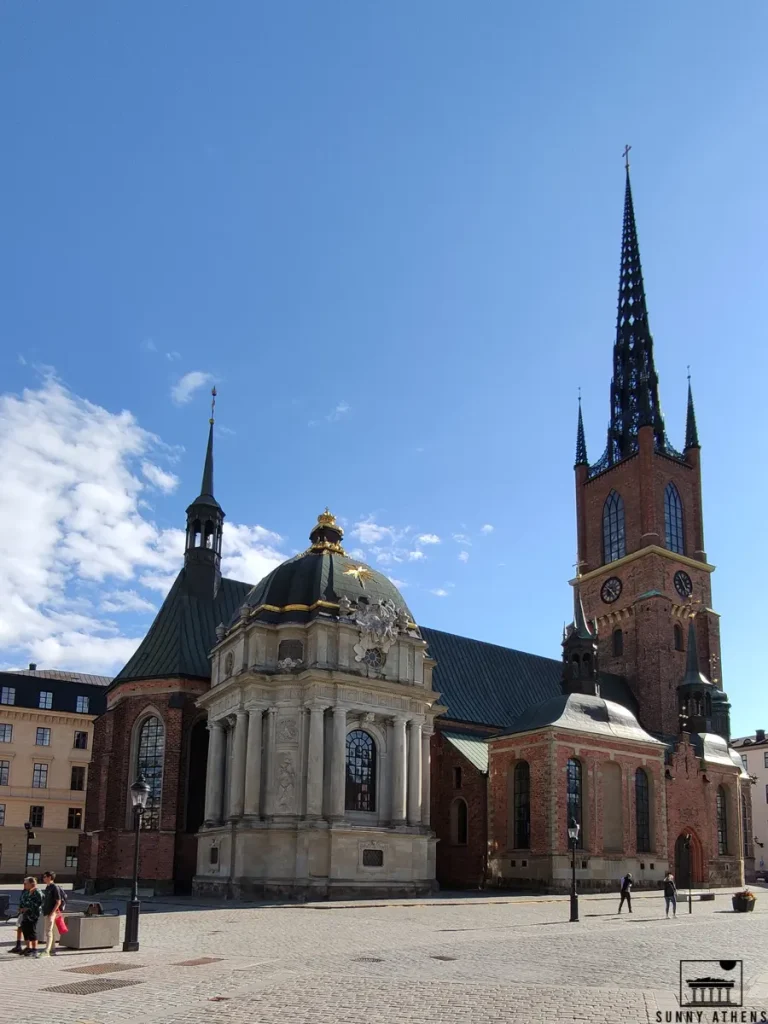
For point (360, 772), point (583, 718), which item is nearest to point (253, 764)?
point (360, 772)

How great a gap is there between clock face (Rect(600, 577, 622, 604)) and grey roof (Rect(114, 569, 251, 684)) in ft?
96.1

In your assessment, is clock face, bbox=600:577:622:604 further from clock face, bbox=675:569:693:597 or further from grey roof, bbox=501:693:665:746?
grey roof, bbox=501:693:665:746

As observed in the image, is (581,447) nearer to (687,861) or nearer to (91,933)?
(687,861)

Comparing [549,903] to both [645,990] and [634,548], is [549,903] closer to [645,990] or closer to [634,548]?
[645,990]

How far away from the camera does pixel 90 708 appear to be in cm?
7556

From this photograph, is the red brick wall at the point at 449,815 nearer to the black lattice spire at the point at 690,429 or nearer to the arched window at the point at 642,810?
the arched window at the point at 642,810

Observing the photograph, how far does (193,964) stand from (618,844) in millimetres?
37022

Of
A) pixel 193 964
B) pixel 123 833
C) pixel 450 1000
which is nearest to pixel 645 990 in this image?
pixel 450 1000

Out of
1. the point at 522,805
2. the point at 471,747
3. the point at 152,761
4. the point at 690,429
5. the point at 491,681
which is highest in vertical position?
the point at 690,429

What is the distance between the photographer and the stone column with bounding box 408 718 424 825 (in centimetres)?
4506

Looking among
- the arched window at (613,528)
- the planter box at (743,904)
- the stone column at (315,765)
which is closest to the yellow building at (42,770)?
the stone column at (315,765)

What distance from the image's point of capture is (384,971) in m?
17.0

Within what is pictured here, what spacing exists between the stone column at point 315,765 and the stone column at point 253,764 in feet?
7.63

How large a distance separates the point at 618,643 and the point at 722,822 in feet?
50.7
